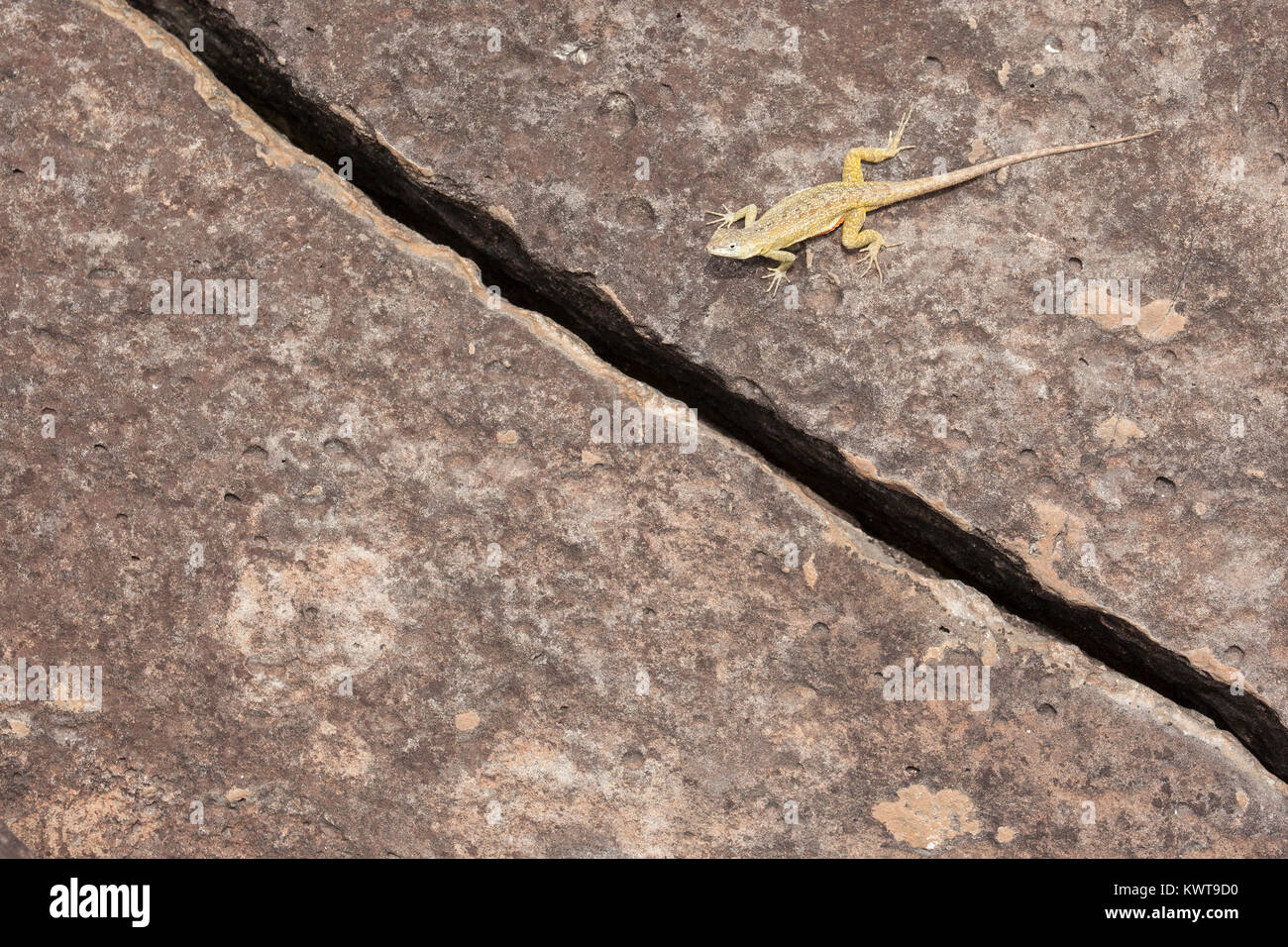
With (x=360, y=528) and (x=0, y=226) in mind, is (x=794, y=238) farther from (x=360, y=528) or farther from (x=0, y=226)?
(x=0, y=226)

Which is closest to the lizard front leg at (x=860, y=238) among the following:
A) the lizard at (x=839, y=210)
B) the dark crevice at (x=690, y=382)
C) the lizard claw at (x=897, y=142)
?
the lizard at (x=839, y=210)

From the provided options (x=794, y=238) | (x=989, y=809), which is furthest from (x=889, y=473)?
(x=989, y=809)

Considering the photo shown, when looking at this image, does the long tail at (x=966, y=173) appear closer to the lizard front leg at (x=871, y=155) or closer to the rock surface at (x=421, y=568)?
the lizard front leg at (x=871, y=155)

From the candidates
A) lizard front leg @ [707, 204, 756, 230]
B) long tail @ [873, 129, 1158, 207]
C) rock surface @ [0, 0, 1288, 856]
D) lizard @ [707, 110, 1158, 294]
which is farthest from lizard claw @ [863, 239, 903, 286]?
rock surface @ [0, 0, 1288, 856]

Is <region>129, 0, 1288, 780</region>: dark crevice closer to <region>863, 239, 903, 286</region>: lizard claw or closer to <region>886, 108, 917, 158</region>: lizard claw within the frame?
<region>863, 239, 903, 286</region>: lizard claw

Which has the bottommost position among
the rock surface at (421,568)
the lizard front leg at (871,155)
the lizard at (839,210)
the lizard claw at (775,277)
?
the rock surface at (421,568)

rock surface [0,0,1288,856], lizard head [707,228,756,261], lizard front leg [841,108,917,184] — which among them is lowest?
rock surface [0,0,1288,856]

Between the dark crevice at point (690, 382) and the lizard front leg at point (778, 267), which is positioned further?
the dark crevice at point (690, 382)

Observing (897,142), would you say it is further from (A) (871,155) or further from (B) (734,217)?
(B) (734,217)
